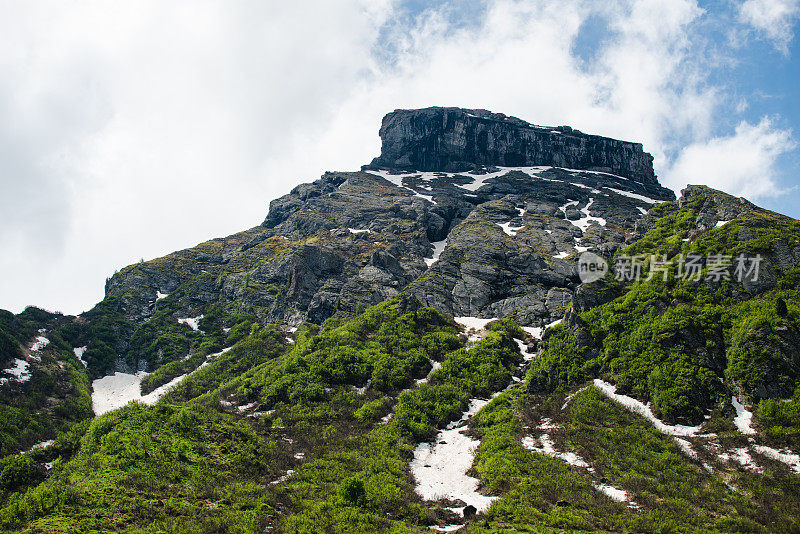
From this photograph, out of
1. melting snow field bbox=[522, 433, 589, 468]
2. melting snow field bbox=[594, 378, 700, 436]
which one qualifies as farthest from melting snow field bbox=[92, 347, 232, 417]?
melting snow field bbox=[594, 378, 700, 436]

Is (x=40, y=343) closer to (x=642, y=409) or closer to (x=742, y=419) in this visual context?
(x=642, y=409)

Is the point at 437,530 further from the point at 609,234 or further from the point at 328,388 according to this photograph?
the point at 609,234

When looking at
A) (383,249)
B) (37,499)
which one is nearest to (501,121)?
(383,249)

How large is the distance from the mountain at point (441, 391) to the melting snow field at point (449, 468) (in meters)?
0.27

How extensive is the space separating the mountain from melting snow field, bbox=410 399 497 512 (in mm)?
274

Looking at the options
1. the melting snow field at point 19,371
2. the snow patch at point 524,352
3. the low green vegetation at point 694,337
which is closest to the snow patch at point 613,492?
the low green vegetation at point 694,337

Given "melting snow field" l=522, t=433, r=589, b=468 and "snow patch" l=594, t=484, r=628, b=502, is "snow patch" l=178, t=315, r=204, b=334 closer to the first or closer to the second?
"melting snow field" l=522, t=433, r=589, b=468

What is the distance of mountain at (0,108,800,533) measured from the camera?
69.3 ft

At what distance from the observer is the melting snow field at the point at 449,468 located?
2531cm

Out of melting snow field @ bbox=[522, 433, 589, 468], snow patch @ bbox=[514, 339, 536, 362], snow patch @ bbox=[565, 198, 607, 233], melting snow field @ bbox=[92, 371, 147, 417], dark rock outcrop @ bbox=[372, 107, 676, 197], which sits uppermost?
dark rock outcrop @ bbox=[372, 107, 676, 197]

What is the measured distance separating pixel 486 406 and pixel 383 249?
6072 cm

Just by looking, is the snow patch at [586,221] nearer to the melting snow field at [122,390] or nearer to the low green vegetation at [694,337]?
the low green vegetation at [694,337]

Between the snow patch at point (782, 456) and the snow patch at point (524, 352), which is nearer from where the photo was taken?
the snow patch at point (782, 456)

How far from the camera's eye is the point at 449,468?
30.9 meters
